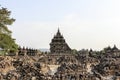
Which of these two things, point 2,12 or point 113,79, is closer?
point 113,79

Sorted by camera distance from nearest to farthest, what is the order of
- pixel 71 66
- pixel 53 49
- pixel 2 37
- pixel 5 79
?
pixel 5 79, pixel 71 66, pixel 2 37, pixel 53 49

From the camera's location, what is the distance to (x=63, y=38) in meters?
67.7

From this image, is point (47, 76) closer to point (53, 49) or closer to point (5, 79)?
point (5, 79)

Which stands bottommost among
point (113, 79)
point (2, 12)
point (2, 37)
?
point (113, 79)

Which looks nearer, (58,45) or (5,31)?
(5,31)

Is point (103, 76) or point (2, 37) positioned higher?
point (2, 37)

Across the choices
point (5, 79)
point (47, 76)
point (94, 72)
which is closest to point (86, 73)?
point (94, 72)

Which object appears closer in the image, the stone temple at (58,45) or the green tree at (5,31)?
the green tree at (5,31)

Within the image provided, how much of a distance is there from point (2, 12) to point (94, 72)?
846 centimetres

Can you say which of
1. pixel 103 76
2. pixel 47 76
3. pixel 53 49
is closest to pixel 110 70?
pixel 103 76

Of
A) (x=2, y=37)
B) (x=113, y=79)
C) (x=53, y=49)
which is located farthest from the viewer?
(x=53, y=49)

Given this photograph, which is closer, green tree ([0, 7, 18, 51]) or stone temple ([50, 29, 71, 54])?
green tree ([0, 7, 18, 51])

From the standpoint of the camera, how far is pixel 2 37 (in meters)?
25.3

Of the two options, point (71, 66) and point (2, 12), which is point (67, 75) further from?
point (2, 12)
